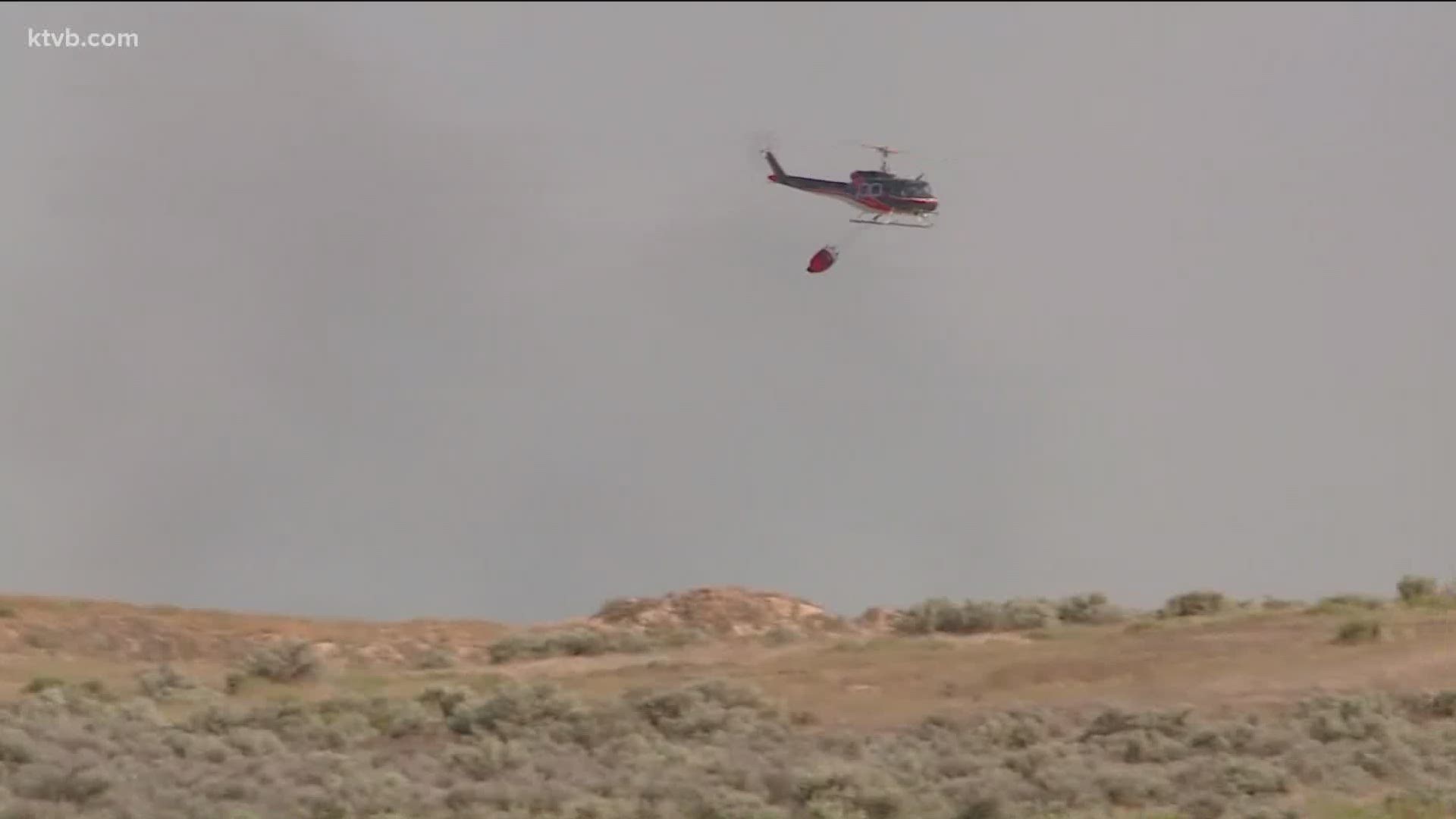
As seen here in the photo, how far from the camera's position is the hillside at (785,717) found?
685 inches

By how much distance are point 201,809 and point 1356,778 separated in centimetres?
1246

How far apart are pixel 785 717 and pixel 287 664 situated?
9.71 meters

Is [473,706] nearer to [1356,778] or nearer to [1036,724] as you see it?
[1036,724]

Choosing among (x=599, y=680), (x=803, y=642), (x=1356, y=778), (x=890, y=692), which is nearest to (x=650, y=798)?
(x=1356, y=778)

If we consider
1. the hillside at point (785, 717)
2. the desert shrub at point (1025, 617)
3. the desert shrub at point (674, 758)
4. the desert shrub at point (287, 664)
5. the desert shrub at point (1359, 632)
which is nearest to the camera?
the desert shrub at point (674, 758)

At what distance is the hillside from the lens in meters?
17.4

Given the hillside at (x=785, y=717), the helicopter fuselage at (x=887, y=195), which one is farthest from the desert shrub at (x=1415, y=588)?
the helicopter fuselage at (x=887, y=195)

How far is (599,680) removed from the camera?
29422 mm

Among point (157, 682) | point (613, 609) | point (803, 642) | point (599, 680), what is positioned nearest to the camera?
point (157, 682)

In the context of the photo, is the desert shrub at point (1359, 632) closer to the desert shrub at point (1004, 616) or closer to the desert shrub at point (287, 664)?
the desert shrub at point (1004, 616)

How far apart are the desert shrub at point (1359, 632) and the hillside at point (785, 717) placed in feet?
0.16

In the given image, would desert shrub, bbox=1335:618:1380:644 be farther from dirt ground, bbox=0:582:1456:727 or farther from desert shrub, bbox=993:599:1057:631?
desert shrub, bbox=993:599:1057:631

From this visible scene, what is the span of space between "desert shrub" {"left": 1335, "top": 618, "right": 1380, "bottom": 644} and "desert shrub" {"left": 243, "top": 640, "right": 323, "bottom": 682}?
18.4 meters

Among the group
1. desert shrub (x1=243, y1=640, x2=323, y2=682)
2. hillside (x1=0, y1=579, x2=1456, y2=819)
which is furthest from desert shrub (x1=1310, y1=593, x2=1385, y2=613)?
desert shrub (x1=243, y1=640, x2=323, y2=682)
